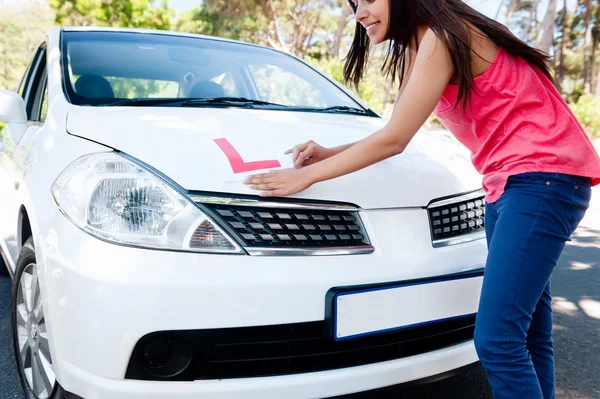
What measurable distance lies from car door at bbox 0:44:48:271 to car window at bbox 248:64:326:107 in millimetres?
1078

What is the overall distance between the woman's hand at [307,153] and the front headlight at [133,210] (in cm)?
38

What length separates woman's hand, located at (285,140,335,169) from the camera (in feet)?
5.79

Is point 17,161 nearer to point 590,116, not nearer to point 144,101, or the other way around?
point 144,101

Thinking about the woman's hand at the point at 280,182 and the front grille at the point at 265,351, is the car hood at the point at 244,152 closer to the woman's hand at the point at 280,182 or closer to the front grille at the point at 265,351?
the woman's hand at the point at 280,182

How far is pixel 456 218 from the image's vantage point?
1.90 m

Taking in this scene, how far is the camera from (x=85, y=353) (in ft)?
4.80

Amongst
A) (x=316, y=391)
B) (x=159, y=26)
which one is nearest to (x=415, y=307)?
(x=316, y=391)

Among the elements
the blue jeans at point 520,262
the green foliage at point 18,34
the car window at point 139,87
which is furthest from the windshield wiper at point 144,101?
the green foliage at point 18,34

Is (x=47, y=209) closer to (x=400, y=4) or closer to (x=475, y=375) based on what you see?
(x=400, y=4)

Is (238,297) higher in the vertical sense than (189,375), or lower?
higher

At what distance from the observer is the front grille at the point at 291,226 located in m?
1.56

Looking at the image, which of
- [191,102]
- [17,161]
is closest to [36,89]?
[17,161]

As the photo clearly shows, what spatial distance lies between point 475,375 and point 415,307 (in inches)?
38.4

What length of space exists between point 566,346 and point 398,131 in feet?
6.19
